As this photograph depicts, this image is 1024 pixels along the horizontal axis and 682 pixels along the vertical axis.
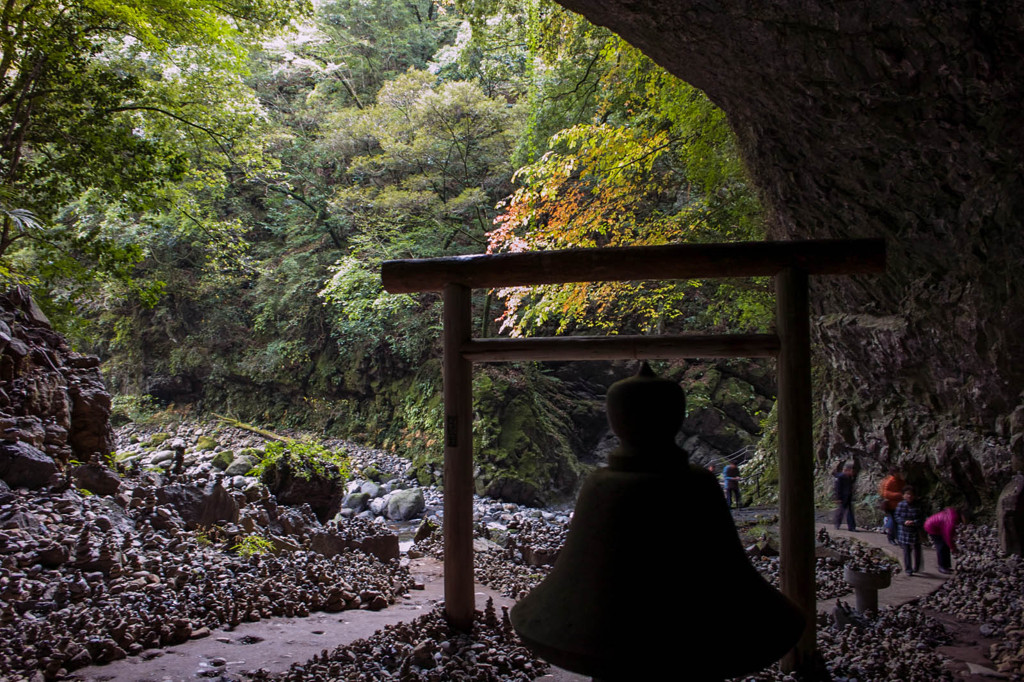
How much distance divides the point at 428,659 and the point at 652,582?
2727mm

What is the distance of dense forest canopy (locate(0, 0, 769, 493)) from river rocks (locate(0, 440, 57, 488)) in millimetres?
1608

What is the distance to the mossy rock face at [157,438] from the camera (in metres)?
14.5

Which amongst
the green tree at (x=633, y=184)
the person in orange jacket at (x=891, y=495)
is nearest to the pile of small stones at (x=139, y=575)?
the green tree at (x=633, y=184)

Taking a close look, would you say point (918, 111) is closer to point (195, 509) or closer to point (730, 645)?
point (730, 645)

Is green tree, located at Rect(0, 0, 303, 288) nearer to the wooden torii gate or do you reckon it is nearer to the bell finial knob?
the wooden torii gate

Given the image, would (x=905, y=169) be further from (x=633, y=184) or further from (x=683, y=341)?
(x=633, y=184)

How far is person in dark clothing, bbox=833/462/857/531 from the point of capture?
24.8 ft

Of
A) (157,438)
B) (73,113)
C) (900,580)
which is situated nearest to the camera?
(900,580)

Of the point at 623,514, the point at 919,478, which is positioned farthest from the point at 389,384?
the point at 623,514

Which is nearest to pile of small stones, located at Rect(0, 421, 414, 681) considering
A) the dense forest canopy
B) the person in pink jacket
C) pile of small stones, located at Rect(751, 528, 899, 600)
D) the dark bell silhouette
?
the dense forest canopy

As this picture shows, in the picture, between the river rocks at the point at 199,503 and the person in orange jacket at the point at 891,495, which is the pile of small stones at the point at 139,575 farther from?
the person in orange jacket at the point at 891,495

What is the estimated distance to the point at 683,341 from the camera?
3.11 meters

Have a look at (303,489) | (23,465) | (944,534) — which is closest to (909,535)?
(944,534)

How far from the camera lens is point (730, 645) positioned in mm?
903
